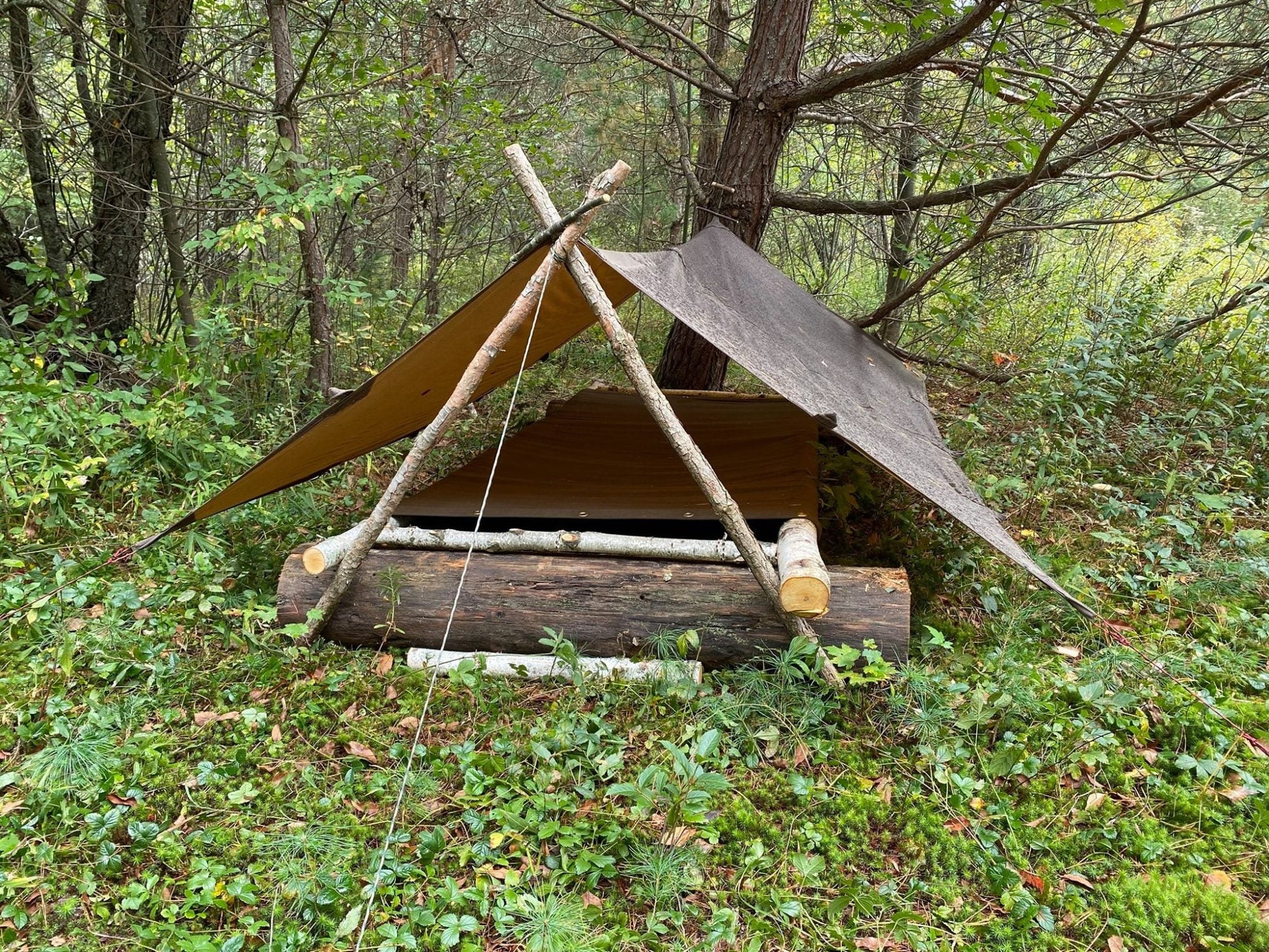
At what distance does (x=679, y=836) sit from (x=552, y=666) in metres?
0.87

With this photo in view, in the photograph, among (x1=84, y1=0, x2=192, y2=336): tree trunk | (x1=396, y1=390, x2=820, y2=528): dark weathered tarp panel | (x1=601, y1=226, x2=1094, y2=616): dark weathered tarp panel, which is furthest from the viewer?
(x1=84, y1=0, x2=192, y2=336): tree trunk

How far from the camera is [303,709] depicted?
105 inches

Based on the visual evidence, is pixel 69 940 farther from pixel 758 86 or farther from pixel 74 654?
pixel 758 86

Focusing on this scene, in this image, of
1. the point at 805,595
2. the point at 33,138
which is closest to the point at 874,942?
the point at 805,595

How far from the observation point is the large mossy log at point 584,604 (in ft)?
9.11

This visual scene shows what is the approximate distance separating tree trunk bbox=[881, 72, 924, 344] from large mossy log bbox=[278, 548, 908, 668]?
7.92ft

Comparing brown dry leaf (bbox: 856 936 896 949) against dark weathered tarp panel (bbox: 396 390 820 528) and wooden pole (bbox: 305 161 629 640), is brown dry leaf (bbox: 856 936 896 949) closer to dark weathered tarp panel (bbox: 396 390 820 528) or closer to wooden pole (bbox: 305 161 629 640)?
dark weathered tarp panel (bbox: 396 390 820 528)

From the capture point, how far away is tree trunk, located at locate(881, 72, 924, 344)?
16.1 ft

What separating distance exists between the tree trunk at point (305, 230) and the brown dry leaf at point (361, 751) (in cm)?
253

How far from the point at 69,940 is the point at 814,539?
2422mm

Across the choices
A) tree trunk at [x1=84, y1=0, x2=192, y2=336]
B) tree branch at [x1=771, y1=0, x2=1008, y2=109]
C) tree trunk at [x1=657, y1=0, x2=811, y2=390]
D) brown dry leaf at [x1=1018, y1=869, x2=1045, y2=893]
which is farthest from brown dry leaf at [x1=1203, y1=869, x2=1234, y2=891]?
tree trunk at [x1=84, y1=0, x2=192, y2=336]

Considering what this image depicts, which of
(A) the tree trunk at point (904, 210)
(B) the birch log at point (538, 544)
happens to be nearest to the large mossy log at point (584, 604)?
(B) the birch log at point (538, 544)

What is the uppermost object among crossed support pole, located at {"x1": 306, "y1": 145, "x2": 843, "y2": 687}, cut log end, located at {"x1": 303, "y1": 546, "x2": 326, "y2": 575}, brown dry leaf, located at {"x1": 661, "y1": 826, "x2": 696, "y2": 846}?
crossed support pole, located at {"x1": 306, "y1": 145, "x2": 843, "y2": 687}

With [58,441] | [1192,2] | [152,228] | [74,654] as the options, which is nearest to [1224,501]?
[1192,2]
